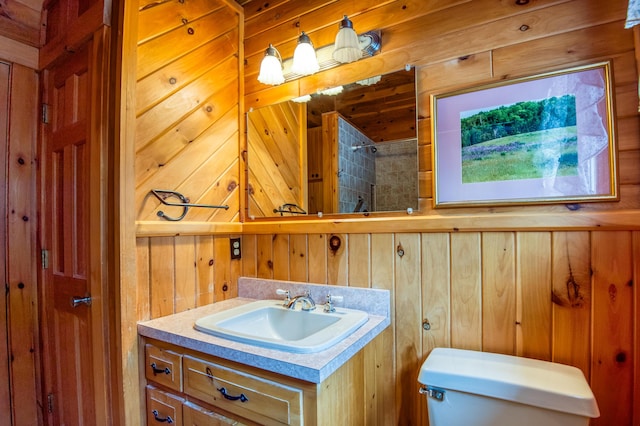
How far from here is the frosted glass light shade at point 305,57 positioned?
1.44 m

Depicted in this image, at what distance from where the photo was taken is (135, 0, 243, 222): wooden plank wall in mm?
1330

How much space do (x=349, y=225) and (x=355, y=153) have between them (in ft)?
1.08

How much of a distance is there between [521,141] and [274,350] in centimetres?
107

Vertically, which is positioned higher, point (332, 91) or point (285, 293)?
point (332, 91)

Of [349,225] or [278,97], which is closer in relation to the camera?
[349,225]

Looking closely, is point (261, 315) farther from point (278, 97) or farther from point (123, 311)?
point (278, 97)

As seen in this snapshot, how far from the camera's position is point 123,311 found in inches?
48.0

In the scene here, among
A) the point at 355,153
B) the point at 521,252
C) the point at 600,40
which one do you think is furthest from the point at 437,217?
the point at 600,40

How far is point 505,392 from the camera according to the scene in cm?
87

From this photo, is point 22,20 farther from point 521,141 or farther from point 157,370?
point 521,141

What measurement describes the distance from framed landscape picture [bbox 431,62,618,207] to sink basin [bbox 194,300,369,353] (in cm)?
59

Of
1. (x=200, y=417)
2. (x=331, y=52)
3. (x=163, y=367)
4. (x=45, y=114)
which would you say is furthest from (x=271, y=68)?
(x=200, y=417)

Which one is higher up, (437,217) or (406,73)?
(406,73)

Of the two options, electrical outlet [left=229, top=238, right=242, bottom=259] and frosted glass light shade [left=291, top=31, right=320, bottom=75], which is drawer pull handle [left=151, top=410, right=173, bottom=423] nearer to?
electrical outlet [left=229, top=238, right=242, bottom=259]
